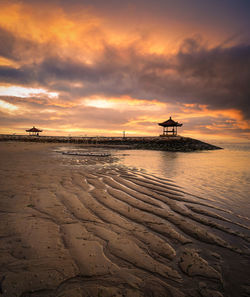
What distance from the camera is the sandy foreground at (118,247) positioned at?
1713mm

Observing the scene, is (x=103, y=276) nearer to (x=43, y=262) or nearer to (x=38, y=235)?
(x=43, y=262)

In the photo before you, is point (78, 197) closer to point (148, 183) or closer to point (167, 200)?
point (167, 200)

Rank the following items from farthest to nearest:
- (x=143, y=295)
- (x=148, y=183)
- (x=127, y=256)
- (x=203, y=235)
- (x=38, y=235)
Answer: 1. (x=148, y=183)
2. (x=203, y=235)
3. (x=38, y=235)
4. (x=127, y=256)
5. (x=143, y=295)

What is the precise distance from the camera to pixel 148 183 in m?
6.15

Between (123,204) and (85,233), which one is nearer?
(85,233)

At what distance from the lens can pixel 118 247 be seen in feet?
7.65

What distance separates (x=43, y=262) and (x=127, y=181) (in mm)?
4441

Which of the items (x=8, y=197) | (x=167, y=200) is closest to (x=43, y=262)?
(x=8, y=197)

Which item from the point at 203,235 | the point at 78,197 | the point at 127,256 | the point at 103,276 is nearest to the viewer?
the point at 103,276

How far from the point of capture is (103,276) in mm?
1817

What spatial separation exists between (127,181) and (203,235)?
3.71 meters

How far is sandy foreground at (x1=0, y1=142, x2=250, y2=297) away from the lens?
171cm

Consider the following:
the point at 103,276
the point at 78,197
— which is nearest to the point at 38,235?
the point at 103,276

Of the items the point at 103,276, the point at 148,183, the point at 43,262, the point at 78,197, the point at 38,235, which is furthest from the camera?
the point at 148,183
